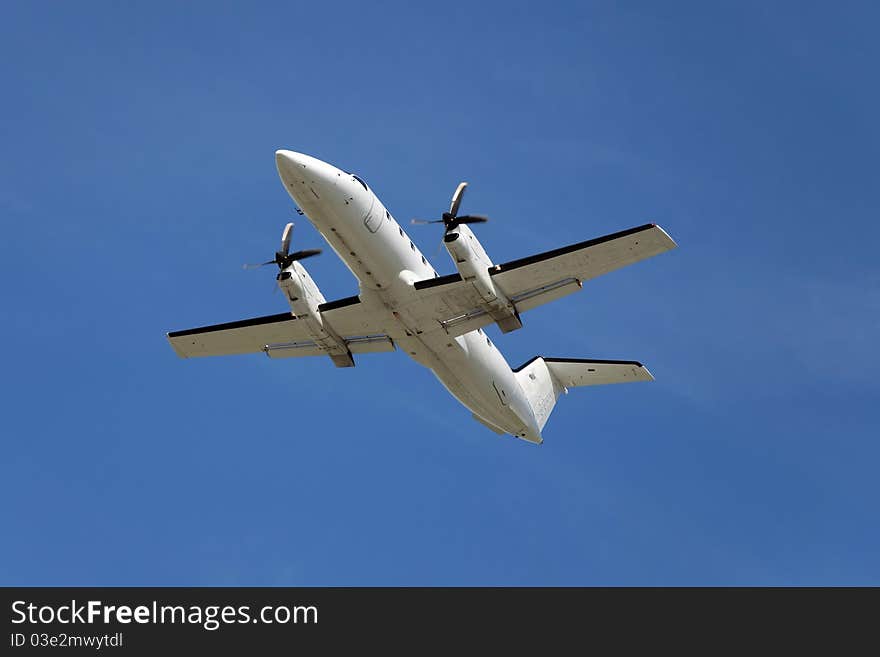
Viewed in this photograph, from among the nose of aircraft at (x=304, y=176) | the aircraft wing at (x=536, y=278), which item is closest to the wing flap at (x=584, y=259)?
the aircraft wing at (x=536, y=278)

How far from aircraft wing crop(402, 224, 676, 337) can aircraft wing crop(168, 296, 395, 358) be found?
1.91 m

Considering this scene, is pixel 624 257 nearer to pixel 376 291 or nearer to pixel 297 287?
pixel 376 291

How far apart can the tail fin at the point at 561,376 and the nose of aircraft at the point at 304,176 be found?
31.0 feet

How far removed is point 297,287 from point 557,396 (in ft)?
30.9

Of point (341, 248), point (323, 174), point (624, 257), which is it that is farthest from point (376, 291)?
point (624, 257)

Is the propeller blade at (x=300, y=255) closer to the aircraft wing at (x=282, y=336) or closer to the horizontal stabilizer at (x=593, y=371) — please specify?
the aircraft wing at (x=282, y=336)

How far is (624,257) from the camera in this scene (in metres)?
26.6

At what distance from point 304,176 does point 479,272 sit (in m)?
4.95

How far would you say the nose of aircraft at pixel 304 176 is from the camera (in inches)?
971

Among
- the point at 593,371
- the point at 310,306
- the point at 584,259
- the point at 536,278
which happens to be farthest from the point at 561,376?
the point at 310,306

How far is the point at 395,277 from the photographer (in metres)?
26.8

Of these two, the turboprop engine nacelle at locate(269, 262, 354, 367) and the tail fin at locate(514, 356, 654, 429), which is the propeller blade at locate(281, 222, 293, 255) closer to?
the turboprop engine nacelle at locate(269, 262, 354, 367)

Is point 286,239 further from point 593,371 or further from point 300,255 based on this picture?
point 593,371

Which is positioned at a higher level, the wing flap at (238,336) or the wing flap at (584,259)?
the wing flap at (238,336)
